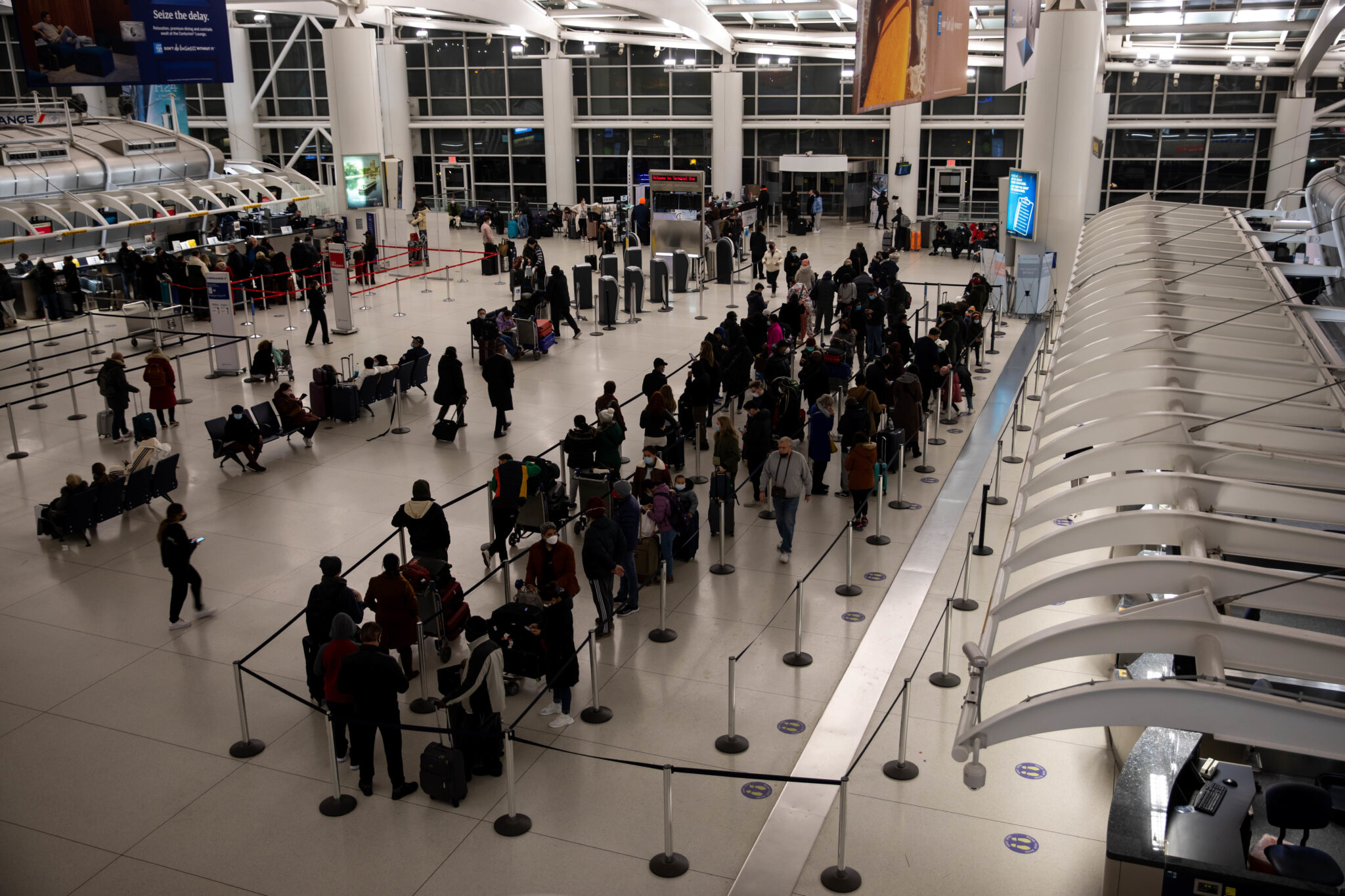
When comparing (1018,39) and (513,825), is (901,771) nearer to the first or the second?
(513,825)

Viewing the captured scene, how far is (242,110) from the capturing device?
45062 mm

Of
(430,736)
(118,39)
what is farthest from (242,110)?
(430,736)

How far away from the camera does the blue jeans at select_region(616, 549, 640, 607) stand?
31.1 ft

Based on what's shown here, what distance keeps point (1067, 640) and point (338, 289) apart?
19235mm

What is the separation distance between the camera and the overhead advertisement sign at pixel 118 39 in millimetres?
17297

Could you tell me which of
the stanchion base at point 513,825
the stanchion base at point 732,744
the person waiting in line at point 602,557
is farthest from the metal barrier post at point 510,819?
the person waiting in line at point 602,557

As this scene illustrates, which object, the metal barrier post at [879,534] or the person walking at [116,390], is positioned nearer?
the metal barrier post at [879,534]

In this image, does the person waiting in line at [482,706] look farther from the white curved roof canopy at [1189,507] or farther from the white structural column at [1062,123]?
the white structural column at [1062,123]

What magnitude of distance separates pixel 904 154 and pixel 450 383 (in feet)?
92.3

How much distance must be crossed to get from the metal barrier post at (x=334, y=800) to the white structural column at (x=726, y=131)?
1424 inches

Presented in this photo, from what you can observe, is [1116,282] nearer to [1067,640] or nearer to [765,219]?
[1067,640]

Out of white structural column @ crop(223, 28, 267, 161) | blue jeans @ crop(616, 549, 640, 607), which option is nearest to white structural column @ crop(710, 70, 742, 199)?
white structural column @ crop(223, 28, 267, 161)

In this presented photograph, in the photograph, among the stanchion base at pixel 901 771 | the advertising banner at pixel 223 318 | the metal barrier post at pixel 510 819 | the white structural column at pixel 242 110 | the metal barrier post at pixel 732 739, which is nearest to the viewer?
the metal barrier post at pixel 510 819

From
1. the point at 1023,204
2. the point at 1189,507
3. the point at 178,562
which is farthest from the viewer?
the point at 1023,204
